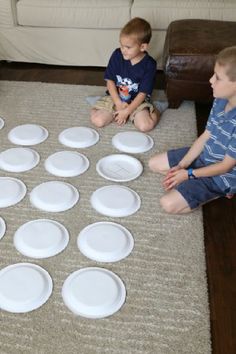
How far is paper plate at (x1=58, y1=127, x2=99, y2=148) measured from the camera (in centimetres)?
175

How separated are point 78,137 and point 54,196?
1.34ft

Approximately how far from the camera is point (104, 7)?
2.21 metres

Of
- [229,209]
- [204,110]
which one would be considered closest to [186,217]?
[229,209]

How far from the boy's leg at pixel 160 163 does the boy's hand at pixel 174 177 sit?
79mm

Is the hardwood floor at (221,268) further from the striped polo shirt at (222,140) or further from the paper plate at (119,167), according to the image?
the paper plate at (119,167)

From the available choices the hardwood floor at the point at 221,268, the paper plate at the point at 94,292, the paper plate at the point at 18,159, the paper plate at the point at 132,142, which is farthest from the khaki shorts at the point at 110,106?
the paper plate at the point at 94,292

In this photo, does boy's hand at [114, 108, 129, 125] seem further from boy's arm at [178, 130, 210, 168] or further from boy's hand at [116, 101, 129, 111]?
boy's arm at [178, 130, 210, 168]

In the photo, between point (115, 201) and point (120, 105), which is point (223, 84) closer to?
point (115, 201)

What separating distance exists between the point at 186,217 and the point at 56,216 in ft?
1.50

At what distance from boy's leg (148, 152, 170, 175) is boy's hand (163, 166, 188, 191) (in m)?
0.08

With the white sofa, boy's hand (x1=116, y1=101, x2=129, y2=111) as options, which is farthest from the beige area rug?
the white sofa

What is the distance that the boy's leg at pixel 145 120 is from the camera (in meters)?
1.84

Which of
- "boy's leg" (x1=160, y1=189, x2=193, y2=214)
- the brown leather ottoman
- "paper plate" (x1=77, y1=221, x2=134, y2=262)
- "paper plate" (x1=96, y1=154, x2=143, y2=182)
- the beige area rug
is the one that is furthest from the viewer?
the brown leather ottoman

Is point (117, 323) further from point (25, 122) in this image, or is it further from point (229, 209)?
point (25, 122)
